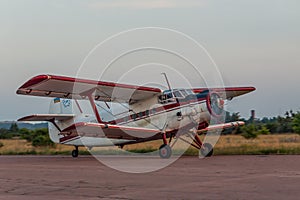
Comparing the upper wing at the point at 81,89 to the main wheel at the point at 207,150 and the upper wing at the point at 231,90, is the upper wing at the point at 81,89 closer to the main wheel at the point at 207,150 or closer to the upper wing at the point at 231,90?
the upper wing at the point at 231,90

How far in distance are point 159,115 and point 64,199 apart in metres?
13.7

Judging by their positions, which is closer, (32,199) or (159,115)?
(32,199)

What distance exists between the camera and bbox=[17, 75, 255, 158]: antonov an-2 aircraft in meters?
22.0

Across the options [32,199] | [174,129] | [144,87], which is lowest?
[32,199]

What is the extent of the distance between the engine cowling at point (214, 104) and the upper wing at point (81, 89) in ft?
7.71

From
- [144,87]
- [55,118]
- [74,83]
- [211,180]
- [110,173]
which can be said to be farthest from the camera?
[55,118]

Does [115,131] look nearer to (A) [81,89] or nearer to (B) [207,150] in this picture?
(A) [81,89]

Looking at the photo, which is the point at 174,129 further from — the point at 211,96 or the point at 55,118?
the point at 55,118

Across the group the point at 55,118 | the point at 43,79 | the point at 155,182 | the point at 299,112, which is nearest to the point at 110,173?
the point at 155,182

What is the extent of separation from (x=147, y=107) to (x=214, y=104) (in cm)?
318

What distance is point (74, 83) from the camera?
21578mm

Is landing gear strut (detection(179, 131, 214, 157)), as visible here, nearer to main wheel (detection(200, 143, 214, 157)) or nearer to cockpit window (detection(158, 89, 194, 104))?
main wheel (detection(200, 143, 214, 157))

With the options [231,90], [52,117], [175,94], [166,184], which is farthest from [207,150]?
[166,184]

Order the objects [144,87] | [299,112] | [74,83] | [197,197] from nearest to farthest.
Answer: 1. [197,197]
2. [74,83]
3. [144,87]
4. [299,112]
